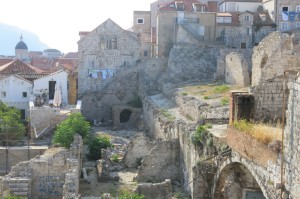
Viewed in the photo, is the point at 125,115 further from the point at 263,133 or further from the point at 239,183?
the point at 263,133

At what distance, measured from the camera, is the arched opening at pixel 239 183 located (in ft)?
55.6

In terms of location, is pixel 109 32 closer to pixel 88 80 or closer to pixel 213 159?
pixel 88 80

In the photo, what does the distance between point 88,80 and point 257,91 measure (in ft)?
102

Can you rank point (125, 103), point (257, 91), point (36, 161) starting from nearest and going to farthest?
point (257, 91) → point (36, 161) → point (125, 103)

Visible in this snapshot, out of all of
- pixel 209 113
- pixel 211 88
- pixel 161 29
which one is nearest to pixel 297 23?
pixel 161 29

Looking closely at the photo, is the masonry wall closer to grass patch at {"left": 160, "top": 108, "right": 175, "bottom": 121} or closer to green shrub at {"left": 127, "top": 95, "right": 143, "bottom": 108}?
green shrub at {"left": 127, "top": 95, "right": 143, "bottom": 108}

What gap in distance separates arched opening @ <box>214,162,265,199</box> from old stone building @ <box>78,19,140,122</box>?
28.2 metres

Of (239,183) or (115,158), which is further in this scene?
(115,158)

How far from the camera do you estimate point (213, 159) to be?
18.9 m

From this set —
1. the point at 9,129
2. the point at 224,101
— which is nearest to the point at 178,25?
the point at 224,101

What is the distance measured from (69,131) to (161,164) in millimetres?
5316

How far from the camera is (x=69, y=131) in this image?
26.8 meters

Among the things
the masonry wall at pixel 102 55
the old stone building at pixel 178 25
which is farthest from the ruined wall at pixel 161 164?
the old stone building at pixel 178 25

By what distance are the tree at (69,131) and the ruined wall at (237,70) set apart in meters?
11.7
